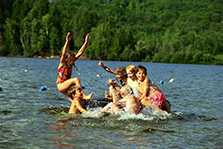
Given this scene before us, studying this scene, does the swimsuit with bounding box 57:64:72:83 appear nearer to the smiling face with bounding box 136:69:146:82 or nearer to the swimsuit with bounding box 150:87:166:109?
the smiling face with bounding box 136:69:146:82

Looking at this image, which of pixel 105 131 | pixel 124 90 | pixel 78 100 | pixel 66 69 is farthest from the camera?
pixel 66 69

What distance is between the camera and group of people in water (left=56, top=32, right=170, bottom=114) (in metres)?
22.1

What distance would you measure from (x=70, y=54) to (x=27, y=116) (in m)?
3.11

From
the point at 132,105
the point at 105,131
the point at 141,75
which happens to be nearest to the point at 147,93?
the point at 141,75

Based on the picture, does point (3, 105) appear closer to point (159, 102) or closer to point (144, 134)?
point (159, 102)

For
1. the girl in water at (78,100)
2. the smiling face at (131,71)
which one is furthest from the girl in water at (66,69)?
the smiling face at (131,71)

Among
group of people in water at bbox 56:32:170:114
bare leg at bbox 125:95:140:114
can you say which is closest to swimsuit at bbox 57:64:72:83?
group of people in water at bbox 56:32:170:114

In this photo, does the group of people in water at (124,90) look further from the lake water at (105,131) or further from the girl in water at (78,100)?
the lake water at (105,131)

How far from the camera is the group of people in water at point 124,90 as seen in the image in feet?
72.5

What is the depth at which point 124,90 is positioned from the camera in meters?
22.7

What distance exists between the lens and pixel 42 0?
194000mm

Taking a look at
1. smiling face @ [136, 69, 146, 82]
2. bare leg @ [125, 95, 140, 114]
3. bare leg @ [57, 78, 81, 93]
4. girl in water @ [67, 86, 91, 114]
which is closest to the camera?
bare leg @ [125, 95, 140, 114]

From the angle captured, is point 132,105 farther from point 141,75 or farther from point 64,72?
point 64,72

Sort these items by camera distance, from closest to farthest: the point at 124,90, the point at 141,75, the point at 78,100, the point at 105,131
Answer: the point at 105,131 → the point at 141,75 → the point at 124,90 → the point at 78,100
